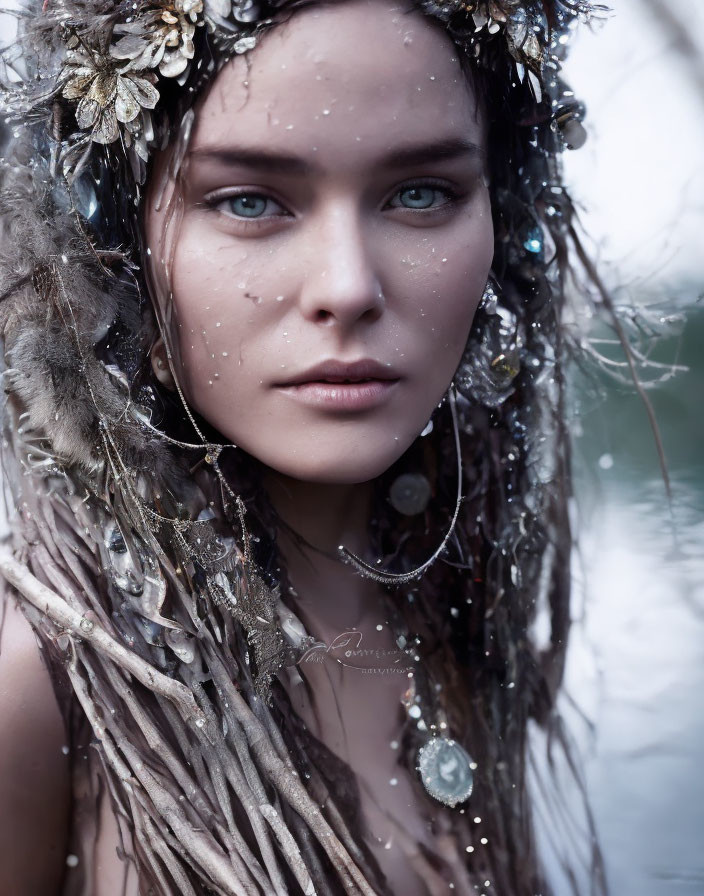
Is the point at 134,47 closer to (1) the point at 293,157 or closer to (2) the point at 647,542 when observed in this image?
→ (1) the point at 293,157

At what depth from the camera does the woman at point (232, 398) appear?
0.86m

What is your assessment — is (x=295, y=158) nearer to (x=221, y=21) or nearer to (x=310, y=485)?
(x=221, y=21)

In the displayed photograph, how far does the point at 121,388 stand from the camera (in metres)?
1.01

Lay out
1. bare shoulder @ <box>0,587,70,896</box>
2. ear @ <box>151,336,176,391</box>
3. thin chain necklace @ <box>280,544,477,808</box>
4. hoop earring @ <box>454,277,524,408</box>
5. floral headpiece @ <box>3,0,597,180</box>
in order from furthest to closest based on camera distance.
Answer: hoop earring @ <box>454,277,524,408</box>
thin chain necklace @ <box>280,544,477,808</box>
ear @ <box>151,336,176,391</box>
floral headpiece @ <box>3,0,597,180</box>
bare shoulder @ <box>0,587,70,896</box>

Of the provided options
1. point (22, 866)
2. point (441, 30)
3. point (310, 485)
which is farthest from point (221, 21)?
point (22, 866)

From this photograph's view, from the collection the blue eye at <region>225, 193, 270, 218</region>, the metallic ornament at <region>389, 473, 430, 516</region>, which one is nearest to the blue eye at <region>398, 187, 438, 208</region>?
the blue eye at <region>225, 193, 270, 218</region>

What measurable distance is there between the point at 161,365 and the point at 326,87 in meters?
0.37

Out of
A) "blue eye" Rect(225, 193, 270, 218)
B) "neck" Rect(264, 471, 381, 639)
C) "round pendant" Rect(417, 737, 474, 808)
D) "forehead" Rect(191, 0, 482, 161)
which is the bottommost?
"round pendant" Rect(417, 737, 474, 808)

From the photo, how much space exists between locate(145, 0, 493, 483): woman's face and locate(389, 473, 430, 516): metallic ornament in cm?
36

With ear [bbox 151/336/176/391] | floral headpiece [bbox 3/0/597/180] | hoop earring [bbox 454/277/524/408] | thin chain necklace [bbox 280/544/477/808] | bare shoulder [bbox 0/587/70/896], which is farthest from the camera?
hoop earring [bbox 454/277/524/408]

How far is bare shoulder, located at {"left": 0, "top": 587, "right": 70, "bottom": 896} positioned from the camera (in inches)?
30.6

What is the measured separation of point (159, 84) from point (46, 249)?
8.7 inches

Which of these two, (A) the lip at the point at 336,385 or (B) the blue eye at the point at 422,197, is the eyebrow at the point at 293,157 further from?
(A) the lip at the point at 336,385

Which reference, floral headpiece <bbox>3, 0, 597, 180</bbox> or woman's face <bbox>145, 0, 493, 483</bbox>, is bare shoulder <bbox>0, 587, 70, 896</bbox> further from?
floral headpiece <bbox>3, 0, 597, 180</bbox>
